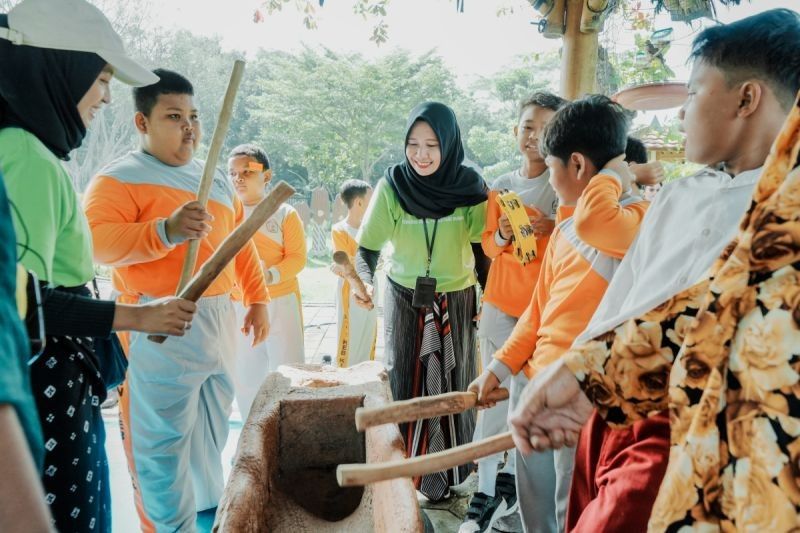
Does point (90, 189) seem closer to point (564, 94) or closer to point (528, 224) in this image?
point (528, 224)

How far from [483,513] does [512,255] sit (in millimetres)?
1260

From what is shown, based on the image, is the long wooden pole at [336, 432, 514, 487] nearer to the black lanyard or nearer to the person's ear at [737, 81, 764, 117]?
the person's ear at [737, 81, 764, 117]

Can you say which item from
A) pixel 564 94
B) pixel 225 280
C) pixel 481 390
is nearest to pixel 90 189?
pixel 225 280

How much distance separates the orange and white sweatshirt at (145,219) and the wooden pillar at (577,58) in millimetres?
2340

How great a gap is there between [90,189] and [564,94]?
2.81 meters

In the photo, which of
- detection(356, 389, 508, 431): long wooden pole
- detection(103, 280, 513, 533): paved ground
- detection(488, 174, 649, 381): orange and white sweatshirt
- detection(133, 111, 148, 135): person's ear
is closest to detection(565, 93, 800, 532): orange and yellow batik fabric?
detection(356, 389, 508, 431): long wooden pole

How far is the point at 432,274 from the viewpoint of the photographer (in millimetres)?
2666

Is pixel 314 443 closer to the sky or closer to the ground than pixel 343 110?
closer to the ground

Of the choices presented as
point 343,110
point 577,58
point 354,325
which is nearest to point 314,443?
point 354,325

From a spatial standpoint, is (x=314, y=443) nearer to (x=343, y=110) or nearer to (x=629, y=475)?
(x=629, y=475)

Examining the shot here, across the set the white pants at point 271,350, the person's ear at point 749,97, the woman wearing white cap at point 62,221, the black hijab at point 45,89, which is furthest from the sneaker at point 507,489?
the black hijab at point 45,89

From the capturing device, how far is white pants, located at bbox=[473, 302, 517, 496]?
7.84 feet

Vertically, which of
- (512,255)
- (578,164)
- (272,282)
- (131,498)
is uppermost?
(578,164)

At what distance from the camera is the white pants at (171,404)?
2.05 meters
